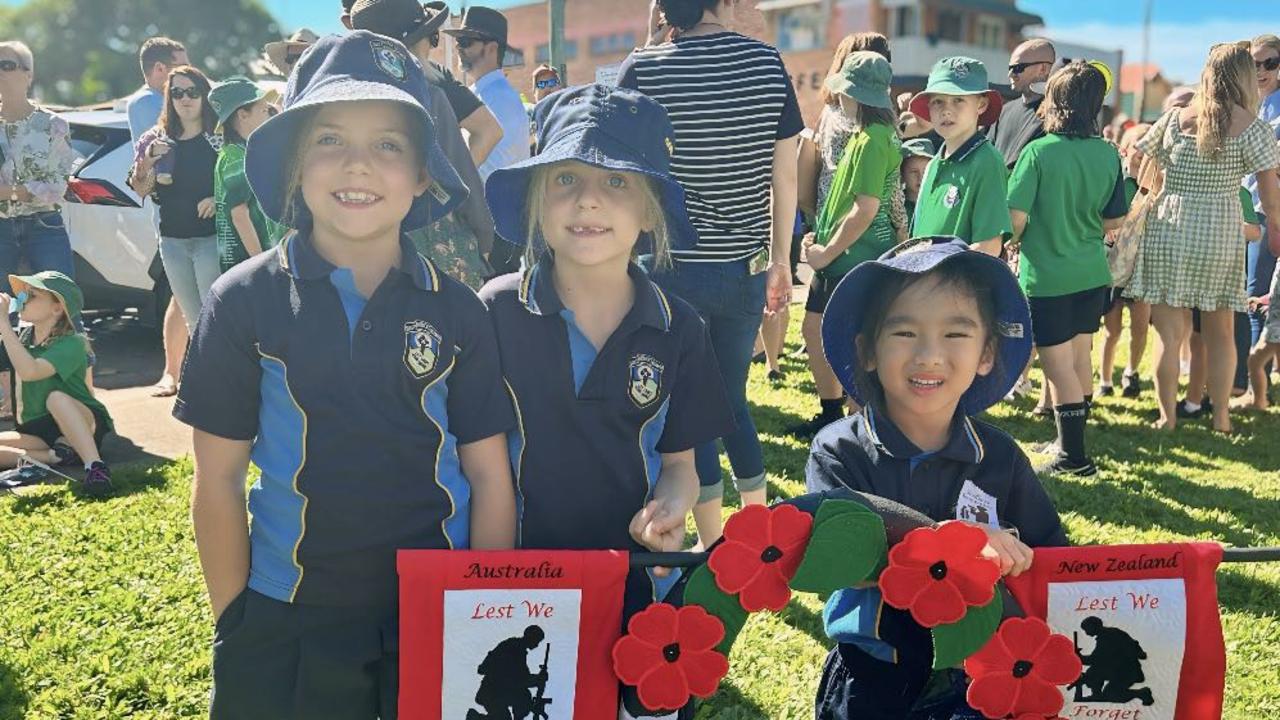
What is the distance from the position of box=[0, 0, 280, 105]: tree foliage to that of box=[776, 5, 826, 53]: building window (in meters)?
31.8

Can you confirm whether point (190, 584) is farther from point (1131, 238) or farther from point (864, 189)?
point (1131, 238)

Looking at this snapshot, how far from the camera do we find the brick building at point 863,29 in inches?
1549

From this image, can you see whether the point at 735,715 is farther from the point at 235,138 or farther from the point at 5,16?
the point at 5,16

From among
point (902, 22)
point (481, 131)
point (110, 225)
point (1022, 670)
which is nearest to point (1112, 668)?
point (1022, 670)

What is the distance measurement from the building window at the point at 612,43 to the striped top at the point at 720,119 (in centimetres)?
4848

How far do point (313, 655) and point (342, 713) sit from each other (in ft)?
0.42

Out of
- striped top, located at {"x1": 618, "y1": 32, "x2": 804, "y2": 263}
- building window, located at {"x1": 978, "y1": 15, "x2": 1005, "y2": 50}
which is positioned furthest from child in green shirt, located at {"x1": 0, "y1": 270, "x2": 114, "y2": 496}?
building window, located at {"x1": 978, "y1": 15, "x2": 1005, "y2": 50}

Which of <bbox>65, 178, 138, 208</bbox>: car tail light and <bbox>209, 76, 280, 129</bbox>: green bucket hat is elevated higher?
<bbox>209, 76, 280, 129</bbox>: green bucket hat

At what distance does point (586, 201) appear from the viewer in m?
2.00

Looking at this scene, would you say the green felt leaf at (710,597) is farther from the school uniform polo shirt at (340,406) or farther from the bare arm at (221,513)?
the bare arm at (221,513)

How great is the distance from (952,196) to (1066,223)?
65cm

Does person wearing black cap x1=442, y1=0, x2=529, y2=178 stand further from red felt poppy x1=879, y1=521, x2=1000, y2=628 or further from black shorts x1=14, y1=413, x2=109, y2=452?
red felt poppy x1=879, y1=521, x2=1000, y2=628

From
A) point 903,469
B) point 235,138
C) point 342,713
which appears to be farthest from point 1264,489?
point 235,138

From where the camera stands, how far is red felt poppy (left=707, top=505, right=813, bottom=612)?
1680 mm
